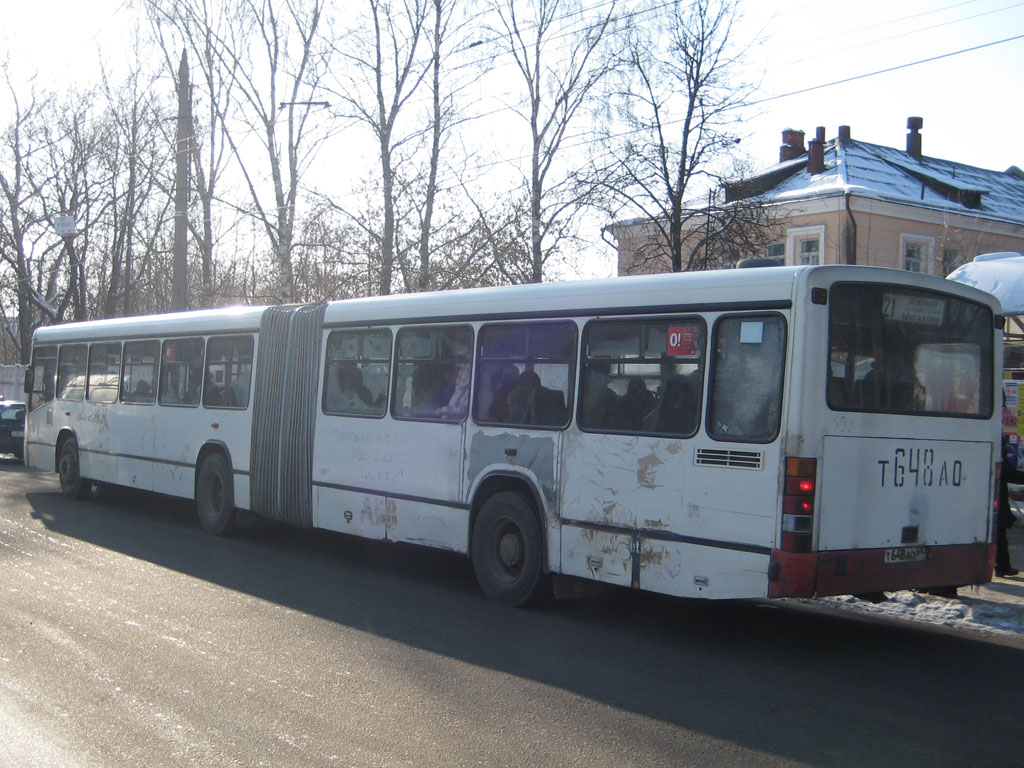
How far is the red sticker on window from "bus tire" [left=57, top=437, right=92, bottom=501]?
11.4m

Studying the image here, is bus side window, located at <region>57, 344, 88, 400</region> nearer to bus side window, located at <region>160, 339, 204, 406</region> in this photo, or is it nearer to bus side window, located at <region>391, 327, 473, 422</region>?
bus side window, located at <region>160, 339, 204, 406</region>

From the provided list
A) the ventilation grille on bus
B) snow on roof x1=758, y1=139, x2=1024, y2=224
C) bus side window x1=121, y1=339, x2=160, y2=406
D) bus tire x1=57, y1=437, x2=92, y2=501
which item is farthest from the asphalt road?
snow on roof x1=758, y1=139, x2=1024, y2=224

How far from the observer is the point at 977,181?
41.2 m

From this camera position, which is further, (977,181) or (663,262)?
(977,181)

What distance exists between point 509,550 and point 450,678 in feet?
8.23

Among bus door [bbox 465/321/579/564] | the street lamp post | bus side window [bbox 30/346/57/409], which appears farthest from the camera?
the street lamp post

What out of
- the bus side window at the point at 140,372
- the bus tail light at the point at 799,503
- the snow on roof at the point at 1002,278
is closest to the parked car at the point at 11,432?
the bus side window at the point at 140,372

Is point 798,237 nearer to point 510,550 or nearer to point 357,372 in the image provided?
point 357,372

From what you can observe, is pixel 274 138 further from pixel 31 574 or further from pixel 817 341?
pixel 817 341

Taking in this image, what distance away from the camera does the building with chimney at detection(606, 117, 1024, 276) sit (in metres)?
31.8

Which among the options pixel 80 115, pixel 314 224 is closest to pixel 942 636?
pixel 314 224

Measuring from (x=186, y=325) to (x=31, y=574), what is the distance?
193 inches

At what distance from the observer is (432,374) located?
984 centimetres

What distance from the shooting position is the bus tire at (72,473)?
52.8 ft
